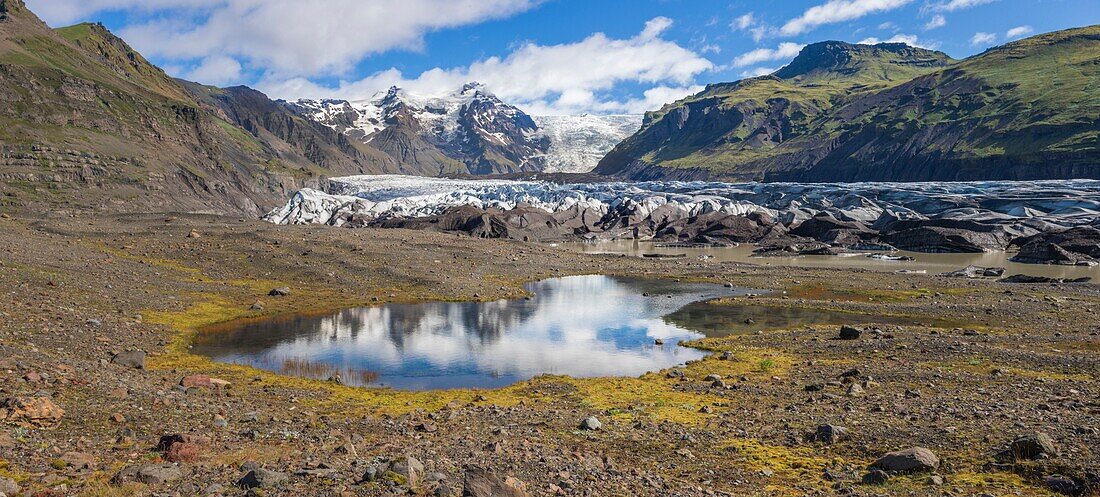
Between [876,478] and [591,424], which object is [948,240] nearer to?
[591,424]

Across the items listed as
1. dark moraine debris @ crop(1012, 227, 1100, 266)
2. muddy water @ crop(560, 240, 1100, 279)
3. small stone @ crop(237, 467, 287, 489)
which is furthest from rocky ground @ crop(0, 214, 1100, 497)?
dark moraine debris @ crop(1012, 227, 1100, 266)

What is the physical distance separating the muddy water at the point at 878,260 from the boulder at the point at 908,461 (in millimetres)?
59107

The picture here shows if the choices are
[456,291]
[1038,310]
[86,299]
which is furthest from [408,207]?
[1038,310]

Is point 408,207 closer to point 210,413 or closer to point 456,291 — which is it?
point 456,291

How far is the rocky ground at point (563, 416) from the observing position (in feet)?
41.2

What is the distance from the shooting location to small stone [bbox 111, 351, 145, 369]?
23203mm

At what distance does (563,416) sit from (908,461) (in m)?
8.83

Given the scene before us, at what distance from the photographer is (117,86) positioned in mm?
159125

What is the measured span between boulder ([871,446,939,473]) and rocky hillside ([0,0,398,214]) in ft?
384

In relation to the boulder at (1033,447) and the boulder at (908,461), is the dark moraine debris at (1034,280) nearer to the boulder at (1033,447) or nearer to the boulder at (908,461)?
the boulder at (1033,447)

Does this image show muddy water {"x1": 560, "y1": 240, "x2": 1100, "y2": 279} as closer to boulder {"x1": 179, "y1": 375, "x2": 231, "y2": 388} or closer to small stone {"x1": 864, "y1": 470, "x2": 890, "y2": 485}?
small stone {"x1": 864, "y1": 470, "x2": 890, "y2": 485}

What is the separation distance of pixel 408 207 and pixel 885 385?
121864mm

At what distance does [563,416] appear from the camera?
1938 centimetres

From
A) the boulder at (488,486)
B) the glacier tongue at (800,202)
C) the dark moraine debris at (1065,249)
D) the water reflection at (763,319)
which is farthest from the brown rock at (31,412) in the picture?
the glacier tongue at (800,202)
